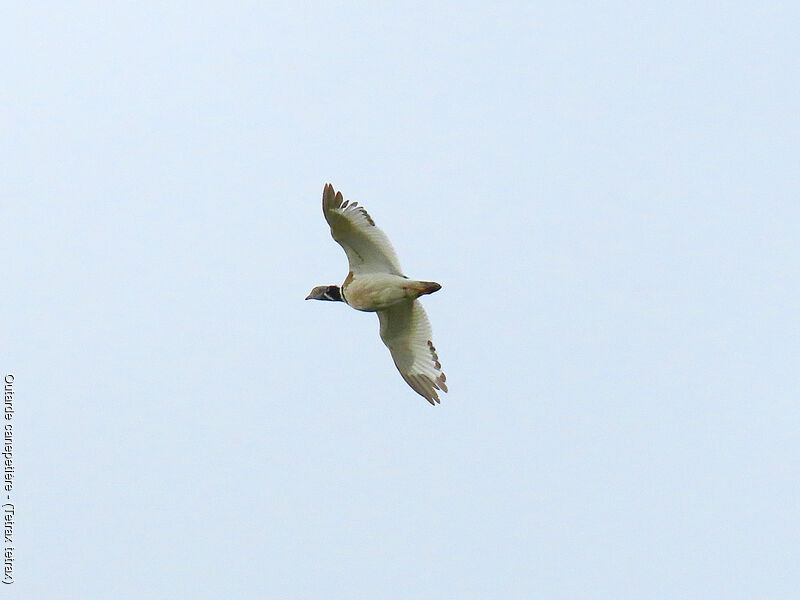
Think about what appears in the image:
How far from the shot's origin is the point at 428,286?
25.7 meters

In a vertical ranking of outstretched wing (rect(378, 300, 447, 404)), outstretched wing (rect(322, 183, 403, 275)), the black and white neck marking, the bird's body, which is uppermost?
outstretched wing (rect(322, 183, 403, 275))

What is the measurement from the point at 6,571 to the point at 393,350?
796 cm

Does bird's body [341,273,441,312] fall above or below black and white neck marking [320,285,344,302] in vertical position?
below

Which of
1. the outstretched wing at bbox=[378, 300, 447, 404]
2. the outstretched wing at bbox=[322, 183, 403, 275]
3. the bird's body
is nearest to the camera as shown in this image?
the outstretched wing at bbox=[322, 183, 403, 275]

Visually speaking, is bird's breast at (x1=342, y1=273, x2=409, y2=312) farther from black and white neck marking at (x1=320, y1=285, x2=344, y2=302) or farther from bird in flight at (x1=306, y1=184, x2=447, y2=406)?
black and white neck marking at (x1=320, y1=285, x2=344, y2=302)

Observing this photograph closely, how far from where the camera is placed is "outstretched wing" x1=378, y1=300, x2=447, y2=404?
26.8 meters

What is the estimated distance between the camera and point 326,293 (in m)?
27.0

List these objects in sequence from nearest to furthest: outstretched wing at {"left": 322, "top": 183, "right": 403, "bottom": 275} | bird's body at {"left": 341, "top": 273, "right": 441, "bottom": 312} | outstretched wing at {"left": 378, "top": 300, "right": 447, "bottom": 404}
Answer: outstretched wing at {"left": 322, "top": 183, "right": 403, "bottom": 275} < bird's body at {"left": 341, "top": 273, "right": 441, "bottom": 312} < outstretched wing at {"left": 378, "top": 300, "right": 447, "bottom": 404}

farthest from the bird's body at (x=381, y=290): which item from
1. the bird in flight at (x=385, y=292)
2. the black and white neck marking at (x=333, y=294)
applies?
the black and white neck marking at (x=333, y=294)

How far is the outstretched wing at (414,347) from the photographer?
87.9ft

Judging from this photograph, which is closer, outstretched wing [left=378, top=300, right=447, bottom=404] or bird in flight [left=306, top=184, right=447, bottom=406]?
bird in flight [left=306, top=184, right=447, bottom=406]

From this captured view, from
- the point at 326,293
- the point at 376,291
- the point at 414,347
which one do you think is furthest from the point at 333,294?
the point at 414,347

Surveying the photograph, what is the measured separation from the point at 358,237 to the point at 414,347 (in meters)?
2.50

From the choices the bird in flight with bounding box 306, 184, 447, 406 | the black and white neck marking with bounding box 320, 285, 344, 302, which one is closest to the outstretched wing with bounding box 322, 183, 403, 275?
the bird in flight with bounding box 306, 184, 447, 406
